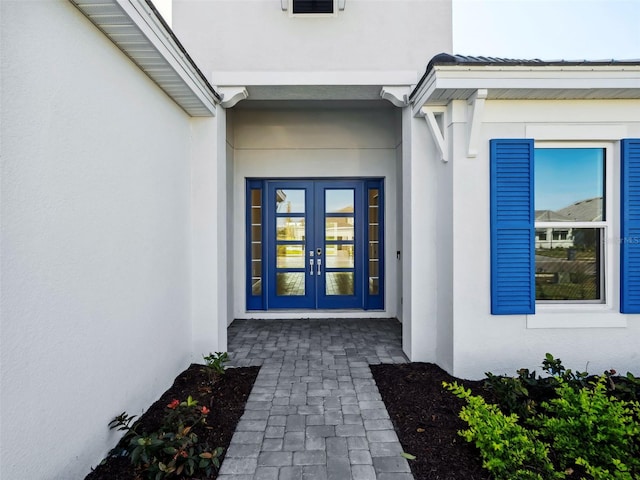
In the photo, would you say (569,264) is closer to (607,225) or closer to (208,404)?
(607,225)

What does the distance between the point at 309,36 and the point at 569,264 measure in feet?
13.1

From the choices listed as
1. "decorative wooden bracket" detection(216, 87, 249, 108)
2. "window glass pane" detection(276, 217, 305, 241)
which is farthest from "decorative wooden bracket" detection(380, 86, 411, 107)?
"window glass pane" detection(276, 217, 305, 241)

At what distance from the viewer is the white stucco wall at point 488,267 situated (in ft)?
11.2

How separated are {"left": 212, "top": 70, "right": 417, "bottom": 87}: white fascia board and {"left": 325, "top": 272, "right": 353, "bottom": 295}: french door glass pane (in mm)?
3280

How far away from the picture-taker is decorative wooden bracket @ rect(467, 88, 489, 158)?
3.18 metres

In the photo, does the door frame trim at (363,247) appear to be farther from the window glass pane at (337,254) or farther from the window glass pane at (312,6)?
the window glass pane at (312,6)

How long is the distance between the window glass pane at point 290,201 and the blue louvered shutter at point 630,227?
172 inches

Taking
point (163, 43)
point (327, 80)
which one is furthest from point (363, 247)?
point (163, 43)

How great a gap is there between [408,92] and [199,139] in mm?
2597

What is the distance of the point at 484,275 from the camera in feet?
11.2

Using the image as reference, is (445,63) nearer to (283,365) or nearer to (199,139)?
(199,139)

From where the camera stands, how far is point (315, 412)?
2.89 meters

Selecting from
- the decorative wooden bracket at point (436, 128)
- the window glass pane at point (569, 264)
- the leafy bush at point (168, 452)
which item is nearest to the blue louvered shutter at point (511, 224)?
the window glass pane at point (569, 264)

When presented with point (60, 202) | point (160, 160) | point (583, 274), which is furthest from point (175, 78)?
point (583, 274)
